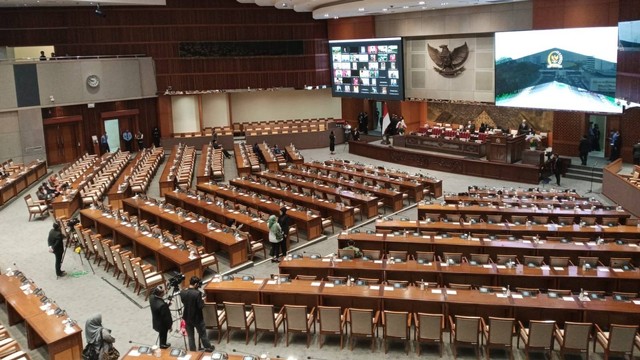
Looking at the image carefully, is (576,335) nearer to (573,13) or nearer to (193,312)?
(193,312)

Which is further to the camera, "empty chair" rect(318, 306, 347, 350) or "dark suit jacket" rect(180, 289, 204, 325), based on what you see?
"empty chair" rect(318, 306, 347, 350)

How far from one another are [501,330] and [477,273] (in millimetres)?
1898

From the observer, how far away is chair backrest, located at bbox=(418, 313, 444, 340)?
26.8 ft

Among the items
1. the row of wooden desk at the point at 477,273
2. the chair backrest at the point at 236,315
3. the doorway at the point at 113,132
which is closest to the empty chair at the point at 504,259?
the row of wooden desk at the point at 477,273

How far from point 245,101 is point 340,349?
2477 cm

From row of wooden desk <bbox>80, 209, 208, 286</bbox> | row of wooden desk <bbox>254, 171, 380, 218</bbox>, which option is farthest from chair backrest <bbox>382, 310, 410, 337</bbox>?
row of wooden desk <bbox>254, 171, 380, 218</bbox>

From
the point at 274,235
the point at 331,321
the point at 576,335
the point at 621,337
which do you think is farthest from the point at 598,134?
the point at 331,321

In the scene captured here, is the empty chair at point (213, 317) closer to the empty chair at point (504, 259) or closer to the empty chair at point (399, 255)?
the empty chair at point (399, 255)

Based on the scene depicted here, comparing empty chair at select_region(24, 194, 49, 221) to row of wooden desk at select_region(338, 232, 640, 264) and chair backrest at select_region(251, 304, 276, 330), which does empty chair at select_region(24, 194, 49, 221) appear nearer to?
row of wooden desk at select_region(338, 232, 640, 264)

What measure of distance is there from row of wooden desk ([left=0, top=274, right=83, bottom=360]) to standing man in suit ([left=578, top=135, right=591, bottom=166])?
18350 millimetres

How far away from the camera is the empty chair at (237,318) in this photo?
886 centimetres

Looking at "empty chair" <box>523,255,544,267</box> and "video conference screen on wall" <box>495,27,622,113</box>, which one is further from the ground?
"video conference screen on wall" <box>495,27,622,113</box>

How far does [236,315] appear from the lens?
8.93 meters

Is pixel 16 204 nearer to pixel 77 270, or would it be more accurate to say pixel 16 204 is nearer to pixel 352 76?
pixel 77 270
